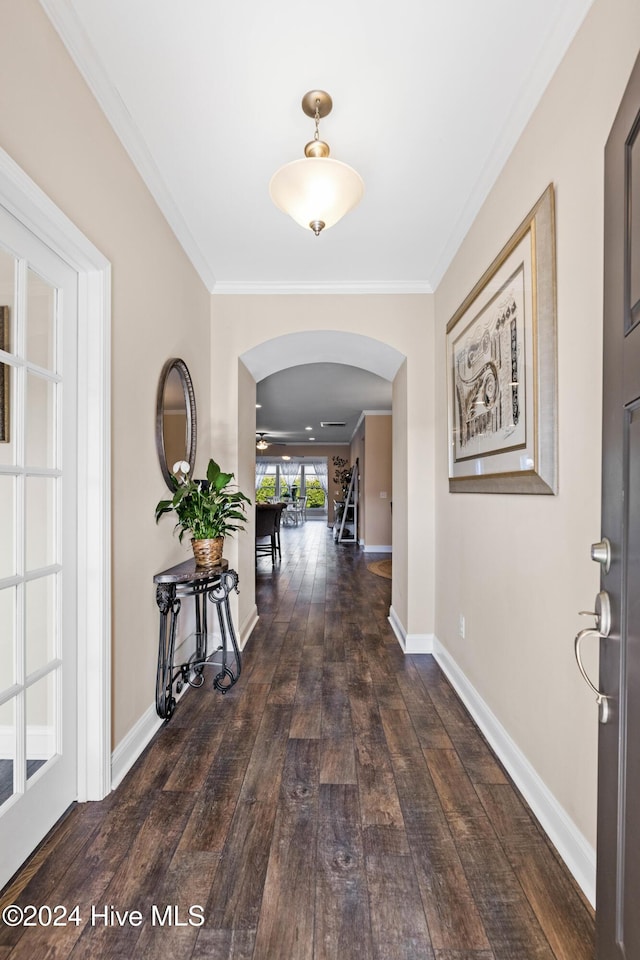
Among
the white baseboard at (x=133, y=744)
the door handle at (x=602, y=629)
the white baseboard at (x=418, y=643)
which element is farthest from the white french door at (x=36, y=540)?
the white baseboard at (x=418, y=643)

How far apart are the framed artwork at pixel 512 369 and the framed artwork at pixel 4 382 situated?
1.73 metres

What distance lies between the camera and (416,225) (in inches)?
102

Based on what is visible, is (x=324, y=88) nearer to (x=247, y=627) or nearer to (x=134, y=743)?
(x=134, y=743)

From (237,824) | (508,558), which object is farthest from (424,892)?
(508,558)

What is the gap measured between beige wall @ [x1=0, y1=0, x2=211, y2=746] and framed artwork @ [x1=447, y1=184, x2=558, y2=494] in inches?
63.7

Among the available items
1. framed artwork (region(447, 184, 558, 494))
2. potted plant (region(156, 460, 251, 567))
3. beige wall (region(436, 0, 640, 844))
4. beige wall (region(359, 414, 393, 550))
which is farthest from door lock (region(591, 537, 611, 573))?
beige wall (region(359, 414, 393, 550))

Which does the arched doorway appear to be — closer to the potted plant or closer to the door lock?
the potted plant

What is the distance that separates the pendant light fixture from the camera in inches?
65.7

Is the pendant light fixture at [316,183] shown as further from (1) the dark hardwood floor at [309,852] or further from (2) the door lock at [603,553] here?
(1) the dark hardwood floor at [309,852]

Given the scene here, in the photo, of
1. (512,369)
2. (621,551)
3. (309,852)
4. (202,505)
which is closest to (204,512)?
(202,505)

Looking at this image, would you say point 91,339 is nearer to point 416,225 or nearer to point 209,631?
point 416,225

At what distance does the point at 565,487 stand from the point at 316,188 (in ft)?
4.64

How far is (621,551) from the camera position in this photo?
34.4 inches

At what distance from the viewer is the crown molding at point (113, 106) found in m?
1.41
